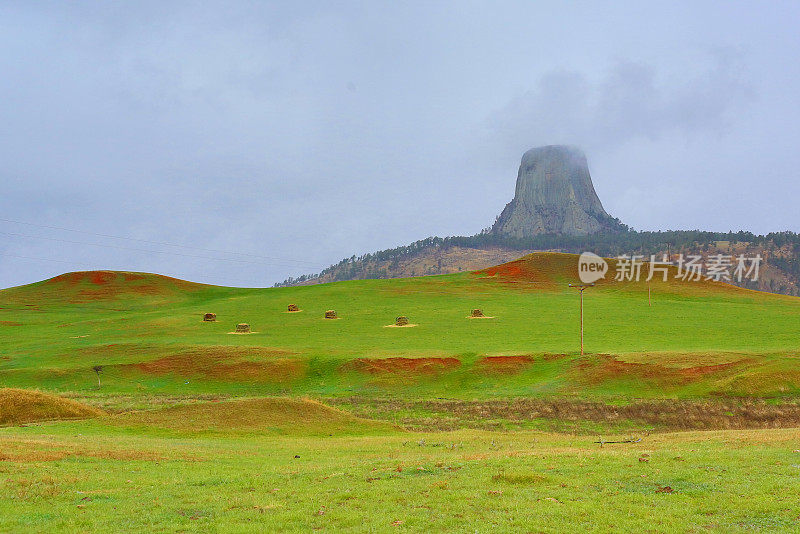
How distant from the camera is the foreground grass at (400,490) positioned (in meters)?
14.3

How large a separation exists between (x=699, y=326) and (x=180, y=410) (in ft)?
213

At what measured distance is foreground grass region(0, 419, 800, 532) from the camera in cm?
1429

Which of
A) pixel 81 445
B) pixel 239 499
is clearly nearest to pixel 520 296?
pixel 81 445

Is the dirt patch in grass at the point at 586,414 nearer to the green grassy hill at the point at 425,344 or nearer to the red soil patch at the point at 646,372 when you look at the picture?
the green grassy hill at the point at 425,344

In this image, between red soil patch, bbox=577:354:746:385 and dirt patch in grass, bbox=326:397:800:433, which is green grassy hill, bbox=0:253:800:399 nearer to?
red soil patch, bbox=577:354:746:385

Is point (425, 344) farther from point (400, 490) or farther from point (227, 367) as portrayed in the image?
point (400, 490)

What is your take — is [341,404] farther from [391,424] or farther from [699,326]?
[699,326]

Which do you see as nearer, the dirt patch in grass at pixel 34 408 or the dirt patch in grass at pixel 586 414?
the dirt patch in grass at pixel 34 408

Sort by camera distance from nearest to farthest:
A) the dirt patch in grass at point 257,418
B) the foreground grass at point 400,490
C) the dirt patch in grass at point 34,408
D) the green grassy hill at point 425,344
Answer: the foreground grass at point 400,490, the dirt patch in grass at point 34,408, the dirt patch in grass at point 257,418, the green grassy hill at point 425,344

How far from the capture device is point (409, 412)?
4809cm

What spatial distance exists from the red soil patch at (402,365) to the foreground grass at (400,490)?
31.7 m

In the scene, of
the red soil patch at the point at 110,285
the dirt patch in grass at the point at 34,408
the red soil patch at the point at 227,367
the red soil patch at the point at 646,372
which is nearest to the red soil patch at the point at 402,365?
the red soil patch at the point at 227,367

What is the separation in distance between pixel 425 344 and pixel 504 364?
1323 cm

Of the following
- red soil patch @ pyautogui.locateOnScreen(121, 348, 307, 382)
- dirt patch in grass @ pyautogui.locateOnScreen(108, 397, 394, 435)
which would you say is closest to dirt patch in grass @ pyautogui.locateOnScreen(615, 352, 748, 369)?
dirt patch in grass @ pyautogui.locateOnScreen(108, 397, 394, 435)
